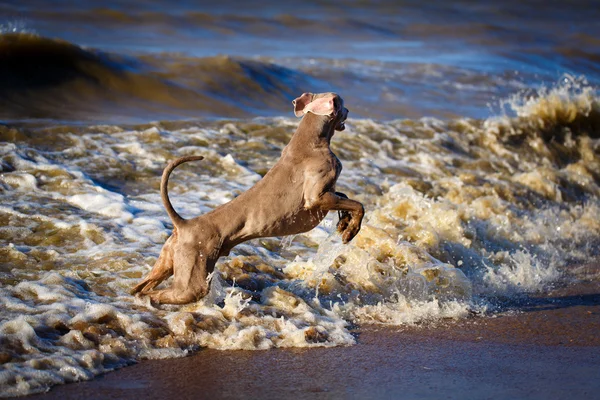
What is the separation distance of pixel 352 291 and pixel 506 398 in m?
1.99

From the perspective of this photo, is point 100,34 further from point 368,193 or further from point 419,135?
point 368,193

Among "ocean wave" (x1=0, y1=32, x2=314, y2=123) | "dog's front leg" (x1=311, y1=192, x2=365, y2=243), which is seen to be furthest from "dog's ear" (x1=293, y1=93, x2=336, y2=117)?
"ocean wave" (x1=0, y1=32, x2=314, y2=123)

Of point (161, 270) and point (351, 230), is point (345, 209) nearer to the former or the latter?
point (351, 230)

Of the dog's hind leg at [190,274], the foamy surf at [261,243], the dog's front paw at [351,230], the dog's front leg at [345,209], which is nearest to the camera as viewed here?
the foamy surf at [261,243]

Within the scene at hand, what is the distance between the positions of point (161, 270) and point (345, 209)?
4.23 feet

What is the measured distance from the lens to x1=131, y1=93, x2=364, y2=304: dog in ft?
17.5

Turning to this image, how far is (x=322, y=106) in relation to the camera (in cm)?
579

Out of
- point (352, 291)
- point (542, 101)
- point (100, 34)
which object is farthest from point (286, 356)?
point (100, 34)

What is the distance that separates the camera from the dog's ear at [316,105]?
5.77 meters

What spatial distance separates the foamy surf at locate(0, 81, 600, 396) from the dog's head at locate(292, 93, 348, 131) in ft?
3.79

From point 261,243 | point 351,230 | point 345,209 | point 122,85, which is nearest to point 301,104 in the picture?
point 345,209

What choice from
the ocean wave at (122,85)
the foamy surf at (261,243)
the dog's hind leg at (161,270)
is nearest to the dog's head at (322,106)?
the foamy surf at (261,243)

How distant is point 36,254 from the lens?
6.43 meters

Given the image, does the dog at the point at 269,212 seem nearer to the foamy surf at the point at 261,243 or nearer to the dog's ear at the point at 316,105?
the dog's ear at the point at 316,105
